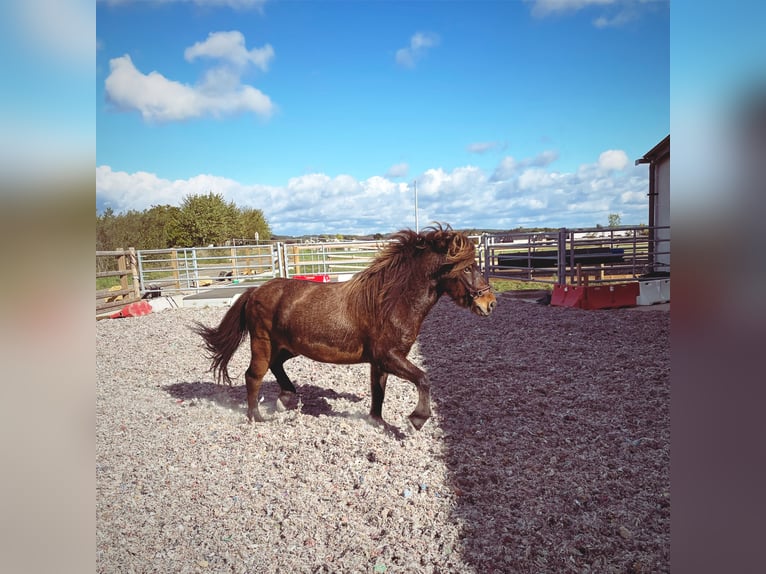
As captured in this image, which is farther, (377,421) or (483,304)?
(377,421)

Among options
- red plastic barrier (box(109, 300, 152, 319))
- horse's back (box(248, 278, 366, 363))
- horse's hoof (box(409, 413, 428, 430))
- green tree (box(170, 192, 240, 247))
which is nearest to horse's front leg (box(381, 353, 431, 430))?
horse's hoof (box(409, 413, 428, 430))

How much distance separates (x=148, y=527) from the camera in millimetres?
2607

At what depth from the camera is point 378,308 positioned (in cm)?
399

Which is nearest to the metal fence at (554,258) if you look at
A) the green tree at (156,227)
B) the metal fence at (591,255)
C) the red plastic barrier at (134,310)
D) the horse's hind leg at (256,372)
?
the metal fence at (591,255)

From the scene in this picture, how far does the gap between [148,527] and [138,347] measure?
222 inches

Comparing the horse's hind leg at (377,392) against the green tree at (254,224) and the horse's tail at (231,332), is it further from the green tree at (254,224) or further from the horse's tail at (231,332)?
the green tree at (254,224)

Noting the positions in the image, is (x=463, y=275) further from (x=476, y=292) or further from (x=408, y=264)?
(x=408, y=264)

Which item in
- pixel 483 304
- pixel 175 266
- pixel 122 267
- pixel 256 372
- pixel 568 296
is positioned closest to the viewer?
pixel 483 304

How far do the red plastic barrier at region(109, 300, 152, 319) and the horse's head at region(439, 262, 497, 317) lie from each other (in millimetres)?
9312

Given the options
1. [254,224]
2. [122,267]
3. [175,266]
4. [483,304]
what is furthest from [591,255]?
[254,224]

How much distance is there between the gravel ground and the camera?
2.38 m

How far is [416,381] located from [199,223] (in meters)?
31.3
